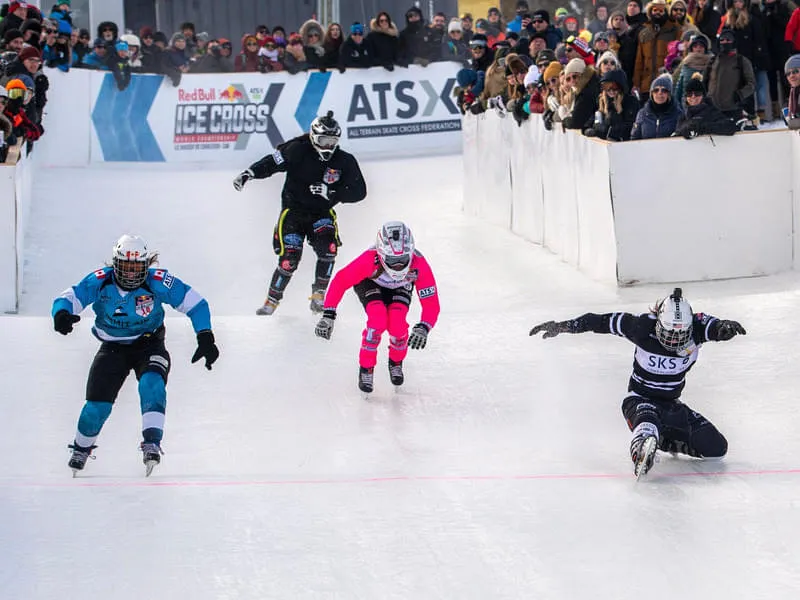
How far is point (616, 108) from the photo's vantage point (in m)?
12.1

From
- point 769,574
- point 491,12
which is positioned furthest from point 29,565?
point 491,12

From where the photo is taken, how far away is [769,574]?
224 inches

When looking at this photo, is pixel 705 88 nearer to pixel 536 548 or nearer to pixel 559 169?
pixel 559 169

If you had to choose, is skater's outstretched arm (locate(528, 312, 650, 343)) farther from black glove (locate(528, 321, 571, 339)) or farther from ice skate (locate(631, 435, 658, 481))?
ice skate (locate(631, 435, 658, 481))

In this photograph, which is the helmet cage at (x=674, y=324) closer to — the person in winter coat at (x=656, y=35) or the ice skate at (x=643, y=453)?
the ice skate at (x=643, y=453)

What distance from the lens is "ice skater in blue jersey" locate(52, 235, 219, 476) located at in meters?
7.23

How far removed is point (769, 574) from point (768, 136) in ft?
23.8

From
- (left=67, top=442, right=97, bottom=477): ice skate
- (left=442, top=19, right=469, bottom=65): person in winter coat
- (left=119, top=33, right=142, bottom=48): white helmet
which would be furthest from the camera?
(left=442, top=19, right=469, bottom=65): person in winter coat

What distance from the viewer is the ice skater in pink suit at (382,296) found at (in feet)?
28.9

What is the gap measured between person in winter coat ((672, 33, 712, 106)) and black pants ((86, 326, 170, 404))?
684 centimetres

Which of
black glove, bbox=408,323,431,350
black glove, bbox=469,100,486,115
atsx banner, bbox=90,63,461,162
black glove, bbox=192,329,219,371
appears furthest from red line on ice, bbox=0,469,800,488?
atsx banner, bbox=90,63,461,162

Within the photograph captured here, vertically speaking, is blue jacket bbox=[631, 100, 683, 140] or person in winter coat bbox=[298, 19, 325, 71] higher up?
person in winter coat bbox=[298, 19, 325, 71]

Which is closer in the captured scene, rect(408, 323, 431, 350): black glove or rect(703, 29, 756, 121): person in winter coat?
rect(408, 323, 431, 350): black glove

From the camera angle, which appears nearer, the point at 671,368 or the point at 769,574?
the point at 769,574
